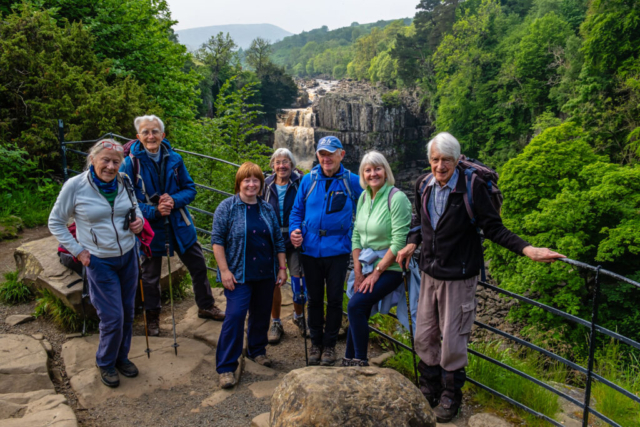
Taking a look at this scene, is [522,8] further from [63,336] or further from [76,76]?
[63,336]

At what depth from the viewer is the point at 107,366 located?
3625mm

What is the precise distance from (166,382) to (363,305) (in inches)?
67.3

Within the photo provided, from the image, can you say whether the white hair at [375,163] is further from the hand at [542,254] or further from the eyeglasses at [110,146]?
the eyeglasses at [110,146]

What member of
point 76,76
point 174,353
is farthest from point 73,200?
point 76,76

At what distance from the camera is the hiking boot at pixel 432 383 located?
3.36 m

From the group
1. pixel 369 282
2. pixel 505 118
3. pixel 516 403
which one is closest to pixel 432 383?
pixel 516 403

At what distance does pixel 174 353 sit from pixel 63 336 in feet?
3.94

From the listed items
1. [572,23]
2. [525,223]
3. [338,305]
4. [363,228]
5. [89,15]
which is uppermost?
[572,23]

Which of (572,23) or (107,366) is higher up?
(572,23)

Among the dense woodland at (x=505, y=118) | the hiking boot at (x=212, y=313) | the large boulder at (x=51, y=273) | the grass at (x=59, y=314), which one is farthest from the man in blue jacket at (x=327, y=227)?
the dense woodland at (x=505, y=118)

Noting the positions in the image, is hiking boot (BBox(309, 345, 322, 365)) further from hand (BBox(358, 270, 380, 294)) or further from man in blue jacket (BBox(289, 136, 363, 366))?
hand (BBox(358, 270, 380, 294))

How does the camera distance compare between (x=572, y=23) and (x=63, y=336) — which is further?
(x=572, y=23)

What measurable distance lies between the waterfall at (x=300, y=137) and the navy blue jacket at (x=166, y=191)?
44.6 metres

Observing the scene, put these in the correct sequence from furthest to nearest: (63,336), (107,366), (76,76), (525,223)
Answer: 1. (525,223)
2. (76,76)
3. (63,336)
4. (107,366)
